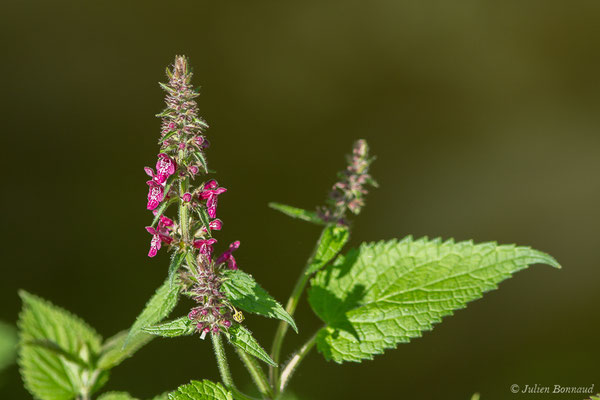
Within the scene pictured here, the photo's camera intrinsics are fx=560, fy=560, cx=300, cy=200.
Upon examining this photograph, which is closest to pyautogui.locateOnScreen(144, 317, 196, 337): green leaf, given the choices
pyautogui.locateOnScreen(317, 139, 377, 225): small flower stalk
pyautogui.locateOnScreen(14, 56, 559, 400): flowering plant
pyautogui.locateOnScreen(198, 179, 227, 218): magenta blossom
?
pyautogui.locateOnScreen(14, 56, 559, 400): flowering plant

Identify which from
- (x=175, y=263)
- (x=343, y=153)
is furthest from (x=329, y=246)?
(x=343, y=153)

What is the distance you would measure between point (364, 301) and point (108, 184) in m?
2.55

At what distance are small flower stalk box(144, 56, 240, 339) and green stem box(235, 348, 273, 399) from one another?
20cm

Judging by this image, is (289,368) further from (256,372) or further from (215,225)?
(215,225)

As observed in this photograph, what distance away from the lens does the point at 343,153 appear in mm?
4145

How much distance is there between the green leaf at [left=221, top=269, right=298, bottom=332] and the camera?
127 centimetres

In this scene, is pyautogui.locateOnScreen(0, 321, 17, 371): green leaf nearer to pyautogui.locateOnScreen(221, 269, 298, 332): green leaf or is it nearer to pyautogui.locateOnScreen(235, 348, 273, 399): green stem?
pyautogui.locateOnScreen(235, 348, 273, 399): green stem

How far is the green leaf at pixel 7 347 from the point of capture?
80.0 inches

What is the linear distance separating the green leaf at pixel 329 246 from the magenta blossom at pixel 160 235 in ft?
1.97

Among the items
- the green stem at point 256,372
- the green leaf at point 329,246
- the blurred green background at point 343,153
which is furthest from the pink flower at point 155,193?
the blurred green background at point 343,153

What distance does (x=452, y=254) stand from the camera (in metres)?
1.76

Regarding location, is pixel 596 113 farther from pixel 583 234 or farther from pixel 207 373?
pixel 207 373

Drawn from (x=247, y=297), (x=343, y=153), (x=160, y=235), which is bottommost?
(x=247, y=297)

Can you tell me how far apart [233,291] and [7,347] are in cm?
128
